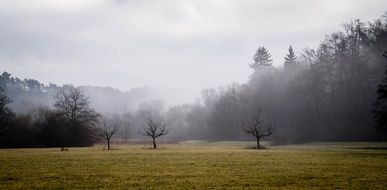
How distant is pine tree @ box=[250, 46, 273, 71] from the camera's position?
110m

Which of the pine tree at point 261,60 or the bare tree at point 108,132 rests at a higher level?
the pine tree at point 261,60

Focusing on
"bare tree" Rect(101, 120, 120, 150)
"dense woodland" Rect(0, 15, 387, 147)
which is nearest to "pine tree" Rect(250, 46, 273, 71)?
"dense woodland" Rect(0, 15, 387, 147)

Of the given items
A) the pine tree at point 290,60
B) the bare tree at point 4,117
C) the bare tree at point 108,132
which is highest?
the pine tree at point 290,60

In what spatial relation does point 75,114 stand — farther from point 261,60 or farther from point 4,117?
point 261,60

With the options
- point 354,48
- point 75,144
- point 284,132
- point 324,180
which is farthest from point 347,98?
point 324,180

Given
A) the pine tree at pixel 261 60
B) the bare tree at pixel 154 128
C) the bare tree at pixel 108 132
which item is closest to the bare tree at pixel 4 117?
the bare tree at pixel 108 132

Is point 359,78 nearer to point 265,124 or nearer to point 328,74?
point 328,74

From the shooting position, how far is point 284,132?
91.9 meters

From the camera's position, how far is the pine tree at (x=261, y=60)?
363 ft

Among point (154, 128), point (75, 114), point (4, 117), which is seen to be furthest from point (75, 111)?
point (154, 128)

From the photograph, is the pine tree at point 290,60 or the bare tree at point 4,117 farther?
the pine tree at point 290,60

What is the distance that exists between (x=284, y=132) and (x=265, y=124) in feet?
22.1

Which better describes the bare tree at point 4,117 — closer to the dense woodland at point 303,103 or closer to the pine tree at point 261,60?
the dense woodland at point 303,103

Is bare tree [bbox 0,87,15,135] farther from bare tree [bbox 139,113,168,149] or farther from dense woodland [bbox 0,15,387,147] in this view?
bare tree [bbox 139,113,168,149]
